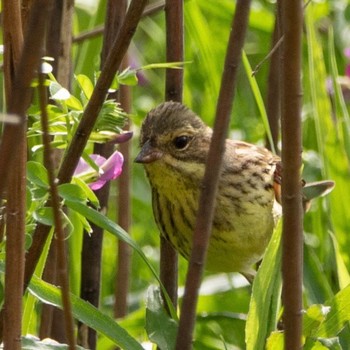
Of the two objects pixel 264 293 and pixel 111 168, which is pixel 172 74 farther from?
pixel 264 293

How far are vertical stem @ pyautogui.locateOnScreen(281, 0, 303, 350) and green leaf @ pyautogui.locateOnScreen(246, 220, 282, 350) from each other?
0.49m

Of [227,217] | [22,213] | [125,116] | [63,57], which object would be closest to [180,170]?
[227,217]

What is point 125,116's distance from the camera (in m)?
2.01

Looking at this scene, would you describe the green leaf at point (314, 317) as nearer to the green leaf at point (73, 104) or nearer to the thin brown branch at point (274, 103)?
the green leaf at point (73, 104)

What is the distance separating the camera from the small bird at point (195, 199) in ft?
9.84

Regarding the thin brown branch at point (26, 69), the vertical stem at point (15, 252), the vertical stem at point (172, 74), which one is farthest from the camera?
the vertical stem at point (172, 74)

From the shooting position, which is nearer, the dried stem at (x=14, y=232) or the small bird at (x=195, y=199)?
the dried stem at (x=14, y=232)

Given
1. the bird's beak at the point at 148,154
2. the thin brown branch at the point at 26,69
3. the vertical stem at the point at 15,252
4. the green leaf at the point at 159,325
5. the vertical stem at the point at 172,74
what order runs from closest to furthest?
the thin brown branch at the point at 26,69
the vertical stem at the point at 15,252
the green leaf at the point at 159,325
the vertical stem at the point at 172,74
the bird's beak at the point at 148,154

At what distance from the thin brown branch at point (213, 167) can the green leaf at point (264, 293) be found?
470mm

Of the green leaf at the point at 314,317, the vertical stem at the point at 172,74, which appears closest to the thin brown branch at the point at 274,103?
the vertical stem at the point at 172,74

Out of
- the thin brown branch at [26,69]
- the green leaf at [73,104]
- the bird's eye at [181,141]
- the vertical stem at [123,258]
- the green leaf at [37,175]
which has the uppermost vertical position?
the thin brown branch at [26,69]

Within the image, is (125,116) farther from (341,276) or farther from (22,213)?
(341,276)

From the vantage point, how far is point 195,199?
3094mm

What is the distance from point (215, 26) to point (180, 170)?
3.98 feet
